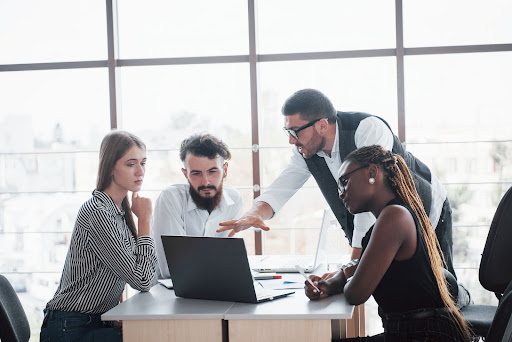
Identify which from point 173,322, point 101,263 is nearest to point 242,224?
point 101,263

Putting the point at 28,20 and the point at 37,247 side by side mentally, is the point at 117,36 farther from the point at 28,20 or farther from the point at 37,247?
the point at 37,247

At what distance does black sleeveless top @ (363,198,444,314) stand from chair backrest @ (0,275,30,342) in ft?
3.99

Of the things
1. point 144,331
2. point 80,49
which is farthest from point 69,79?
point 144,331

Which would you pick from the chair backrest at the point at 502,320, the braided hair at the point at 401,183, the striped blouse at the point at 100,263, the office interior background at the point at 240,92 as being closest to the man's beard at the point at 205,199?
the striped blouse at the point at 100,263

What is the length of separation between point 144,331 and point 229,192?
3.86 ft

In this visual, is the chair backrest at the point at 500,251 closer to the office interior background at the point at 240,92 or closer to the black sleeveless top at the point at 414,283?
the black sleeveless top at the point at 414,283

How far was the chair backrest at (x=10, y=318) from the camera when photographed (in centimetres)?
203

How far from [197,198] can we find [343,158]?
2.25ft

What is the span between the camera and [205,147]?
280 cm

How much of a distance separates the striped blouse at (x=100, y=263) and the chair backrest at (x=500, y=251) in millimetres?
1321

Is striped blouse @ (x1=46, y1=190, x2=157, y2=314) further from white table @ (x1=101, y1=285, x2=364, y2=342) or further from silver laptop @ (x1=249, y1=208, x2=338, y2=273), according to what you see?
silver laptop @ (x1=249, y1=208, x2=338, y2=273)

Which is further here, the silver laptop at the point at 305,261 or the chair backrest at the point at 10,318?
the silver laptop at the point at 305,261

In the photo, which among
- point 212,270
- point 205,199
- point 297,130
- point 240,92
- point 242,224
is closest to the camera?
point 212,270

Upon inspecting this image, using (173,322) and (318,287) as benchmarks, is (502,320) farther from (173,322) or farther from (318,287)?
(173,322)
